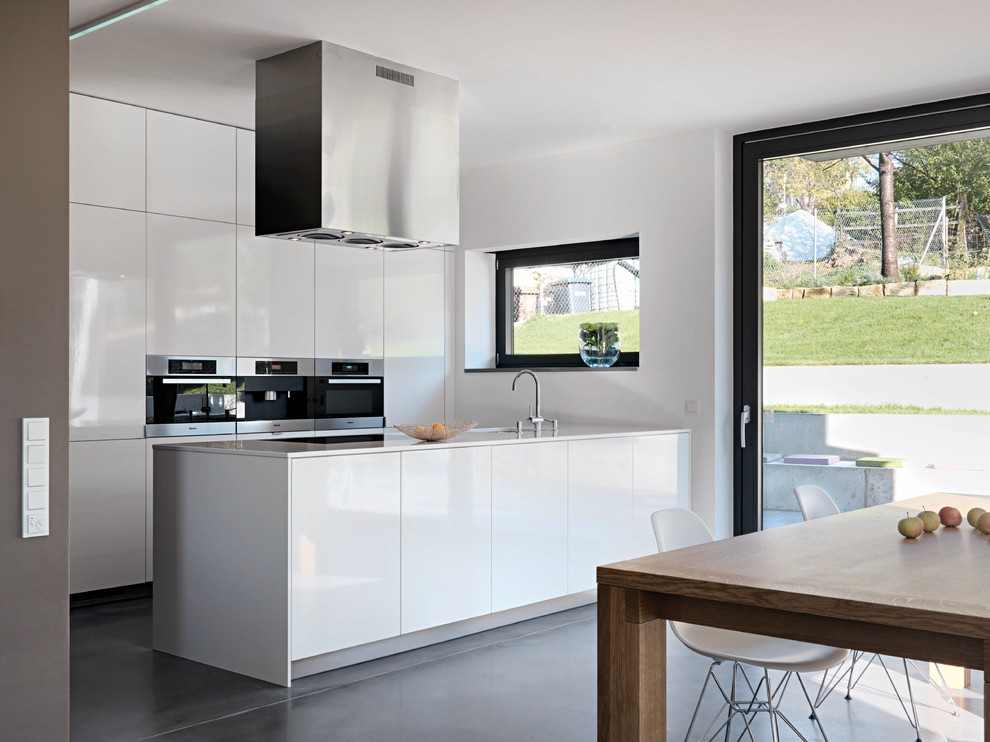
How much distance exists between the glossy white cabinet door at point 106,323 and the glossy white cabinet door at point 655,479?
2697mm

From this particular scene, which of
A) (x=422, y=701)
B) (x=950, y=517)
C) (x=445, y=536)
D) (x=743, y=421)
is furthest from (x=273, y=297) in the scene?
(x=950, y=517)

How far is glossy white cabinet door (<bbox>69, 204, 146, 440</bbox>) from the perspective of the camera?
16.8ft

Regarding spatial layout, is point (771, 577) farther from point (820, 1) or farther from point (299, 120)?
point (299, 120)

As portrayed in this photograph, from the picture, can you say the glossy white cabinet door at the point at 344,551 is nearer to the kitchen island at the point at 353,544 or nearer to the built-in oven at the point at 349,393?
the kitchen island at the point at 353,544

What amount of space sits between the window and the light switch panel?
4310mm

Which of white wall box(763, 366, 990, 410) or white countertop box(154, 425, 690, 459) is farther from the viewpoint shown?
white wall box(763, 366, 990, 410)

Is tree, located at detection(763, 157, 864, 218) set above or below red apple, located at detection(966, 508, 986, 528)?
above

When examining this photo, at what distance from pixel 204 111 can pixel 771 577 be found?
442 centimetres

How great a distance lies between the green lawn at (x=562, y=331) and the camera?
261 inches

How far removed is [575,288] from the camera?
22.7ft

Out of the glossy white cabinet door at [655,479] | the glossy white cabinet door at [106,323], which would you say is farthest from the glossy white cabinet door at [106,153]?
the glossy white cabinet door at [655,479]

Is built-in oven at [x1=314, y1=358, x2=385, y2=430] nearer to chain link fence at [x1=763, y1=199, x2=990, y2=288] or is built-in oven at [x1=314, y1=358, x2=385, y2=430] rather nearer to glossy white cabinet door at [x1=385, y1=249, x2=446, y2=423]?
glossy white cabinet door at [x1=385, y1=249, x2=446, y2=423]

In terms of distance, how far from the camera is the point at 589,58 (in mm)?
4586

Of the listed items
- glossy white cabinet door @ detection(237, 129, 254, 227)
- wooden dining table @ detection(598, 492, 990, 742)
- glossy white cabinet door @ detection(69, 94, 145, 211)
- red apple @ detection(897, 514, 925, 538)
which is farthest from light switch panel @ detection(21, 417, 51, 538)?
glossy white cabinet door @ detection(237, 129, 254, 227)
